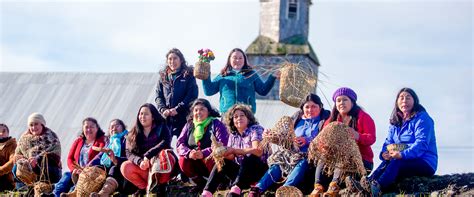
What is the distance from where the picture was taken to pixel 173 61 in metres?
12.5

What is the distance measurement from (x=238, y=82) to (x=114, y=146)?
1.73m

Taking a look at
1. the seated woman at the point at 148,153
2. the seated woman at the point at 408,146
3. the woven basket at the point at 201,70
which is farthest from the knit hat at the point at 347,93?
the seated woman at the point at 148,153

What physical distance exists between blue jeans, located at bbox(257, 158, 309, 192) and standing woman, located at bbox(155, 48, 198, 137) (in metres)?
2.01

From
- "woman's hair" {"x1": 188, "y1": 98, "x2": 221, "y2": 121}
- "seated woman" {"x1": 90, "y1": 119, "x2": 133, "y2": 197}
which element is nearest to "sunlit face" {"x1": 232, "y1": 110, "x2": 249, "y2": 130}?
"woman's hair" {"x1": 188, "y1": 98, "x2": 221, "y2": 121}

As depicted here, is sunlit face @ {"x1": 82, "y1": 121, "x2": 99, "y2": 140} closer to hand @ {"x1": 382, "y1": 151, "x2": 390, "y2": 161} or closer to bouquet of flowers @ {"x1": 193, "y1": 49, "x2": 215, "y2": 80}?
bouquet of flowers @ {"x1": 193, "y1": 49, "x2": 215, "y2": 80}

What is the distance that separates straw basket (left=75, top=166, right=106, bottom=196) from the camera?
11.6m

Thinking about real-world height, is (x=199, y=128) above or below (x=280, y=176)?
above

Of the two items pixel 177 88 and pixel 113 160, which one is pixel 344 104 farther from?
pixel 113 160

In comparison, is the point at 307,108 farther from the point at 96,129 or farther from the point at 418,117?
the point at 96,129

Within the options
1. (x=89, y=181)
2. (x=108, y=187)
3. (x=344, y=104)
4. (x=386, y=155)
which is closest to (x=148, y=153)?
(x=108, y=187)

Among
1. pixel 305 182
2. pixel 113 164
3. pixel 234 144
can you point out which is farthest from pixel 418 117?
pixel 113 164

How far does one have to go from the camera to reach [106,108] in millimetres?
28203

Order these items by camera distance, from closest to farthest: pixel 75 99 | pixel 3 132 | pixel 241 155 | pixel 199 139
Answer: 1. pixel 241 155
2. pixel 199 139
3. pixel 3 132
4. pixel 75 99

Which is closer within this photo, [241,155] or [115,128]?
[241,155]
